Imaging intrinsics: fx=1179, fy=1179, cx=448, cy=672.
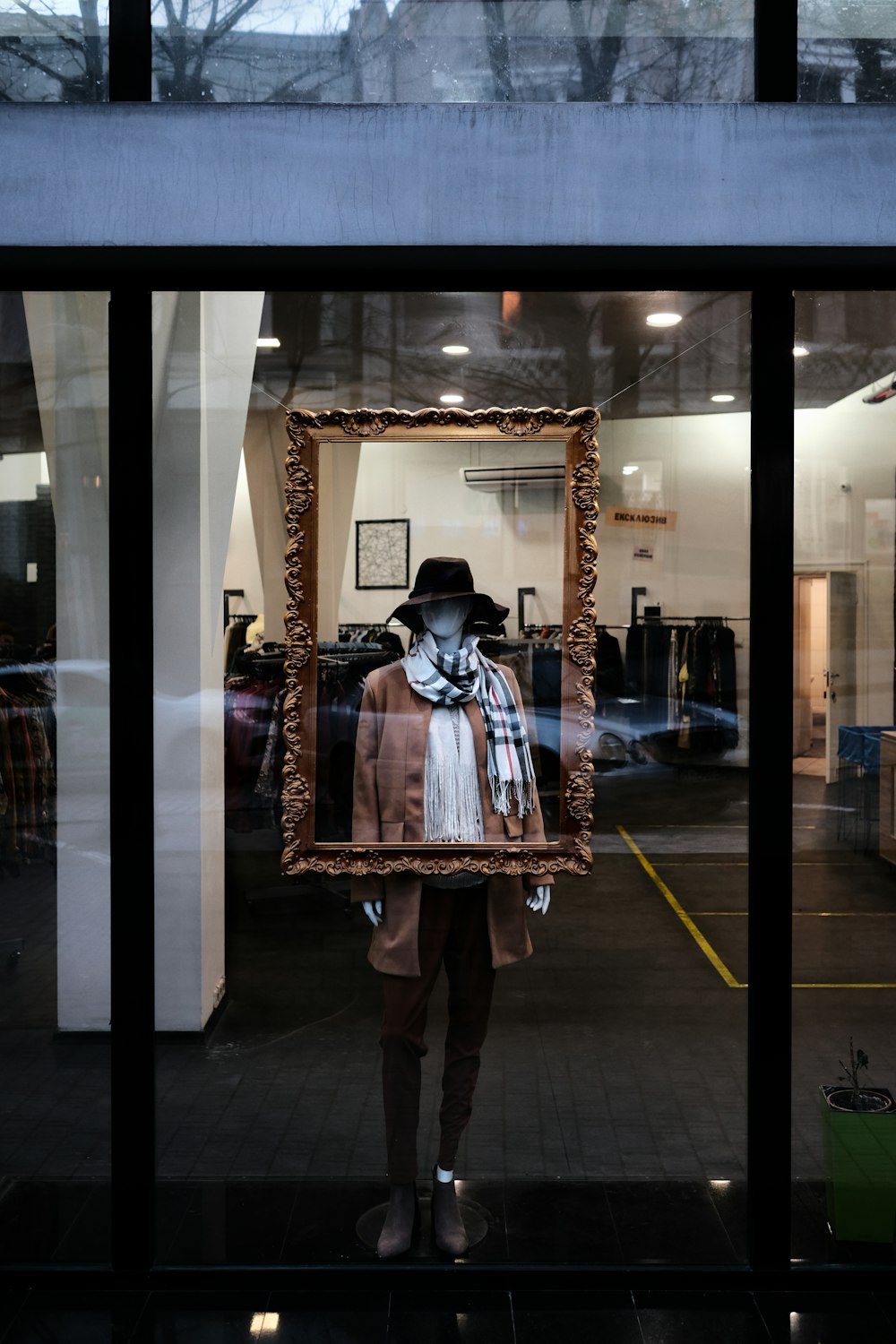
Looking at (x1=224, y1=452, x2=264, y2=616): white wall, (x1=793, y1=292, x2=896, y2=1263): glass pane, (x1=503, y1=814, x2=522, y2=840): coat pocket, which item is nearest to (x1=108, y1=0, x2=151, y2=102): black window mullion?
(x1=224, y1=452, x2=264, y2=616): white wall

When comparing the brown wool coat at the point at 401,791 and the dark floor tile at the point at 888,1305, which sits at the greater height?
the brown wool coat at the point at 401,791

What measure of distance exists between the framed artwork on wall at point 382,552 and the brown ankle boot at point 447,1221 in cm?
194

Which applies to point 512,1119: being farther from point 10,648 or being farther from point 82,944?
point 10,648

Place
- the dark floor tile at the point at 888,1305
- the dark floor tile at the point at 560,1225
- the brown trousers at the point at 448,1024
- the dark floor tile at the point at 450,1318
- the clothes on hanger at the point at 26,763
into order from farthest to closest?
the clothes on hanger at the point at 26,763 → the brown trousers at the point at 448,1024 → the dark floor tile at the point at 560,1225 → the dark floor tile at the point at 888,1305 → the dark floor tile at the point at 450,1318

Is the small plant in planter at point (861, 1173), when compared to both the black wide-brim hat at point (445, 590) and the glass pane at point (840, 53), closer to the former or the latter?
the black wide-brim hat at point (445, 590)

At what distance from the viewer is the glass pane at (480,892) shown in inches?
150

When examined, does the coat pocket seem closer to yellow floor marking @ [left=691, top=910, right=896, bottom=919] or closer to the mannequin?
the mannequin

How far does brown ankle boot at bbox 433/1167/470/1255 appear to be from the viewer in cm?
377

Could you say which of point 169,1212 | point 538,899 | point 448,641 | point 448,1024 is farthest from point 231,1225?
point 448,641

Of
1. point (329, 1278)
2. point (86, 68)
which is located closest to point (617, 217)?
point (86, 68)

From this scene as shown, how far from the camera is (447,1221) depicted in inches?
150

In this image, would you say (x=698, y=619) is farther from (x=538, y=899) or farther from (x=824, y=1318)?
(x=824, y=1318)

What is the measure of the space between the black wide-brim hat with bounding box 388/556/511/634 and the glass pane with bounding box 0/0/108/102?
5.84ft

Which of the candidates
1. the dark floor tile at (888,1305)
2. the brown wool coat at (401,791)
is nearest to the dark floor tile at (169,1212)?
the brown wool coat at (401,791)
